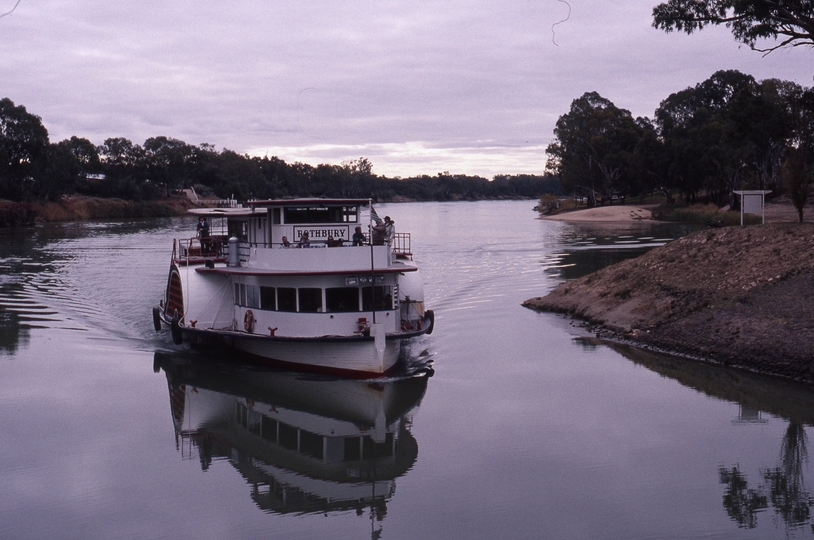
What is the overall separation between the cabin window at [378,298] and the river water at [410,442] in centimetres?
205

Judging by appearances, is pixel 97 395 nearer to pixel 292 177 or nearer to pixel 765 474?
pixel 765 474

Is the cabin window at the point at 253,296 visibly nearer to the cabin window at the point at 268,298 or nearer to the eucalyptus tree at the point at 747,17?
the cabin window at the point at 268,298

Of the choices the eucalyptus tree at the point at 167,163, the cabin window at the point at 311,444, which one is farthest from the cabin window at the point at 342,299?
the eucalyptus tree at the point at 167,163

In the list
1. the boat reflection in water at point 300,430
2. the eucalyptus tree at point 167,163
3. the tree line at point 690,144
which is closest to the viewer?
the boat reflection in water at point 300,430

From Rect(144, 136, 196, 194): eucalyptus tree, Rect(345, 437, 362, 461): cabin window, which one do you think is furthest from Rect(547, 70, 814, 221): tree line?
Rect(144, 136, 196, 194): eucalyptus tree

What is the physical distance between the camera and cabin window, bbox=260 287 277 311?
72.7 ft

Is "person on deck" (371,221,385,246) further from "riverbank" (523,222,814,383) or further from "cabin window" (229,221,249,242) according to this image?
"riverbank" (523,222,814,383)

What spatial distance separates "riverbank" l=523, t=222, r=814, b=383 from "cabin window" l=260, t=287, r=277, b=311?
37.3ft

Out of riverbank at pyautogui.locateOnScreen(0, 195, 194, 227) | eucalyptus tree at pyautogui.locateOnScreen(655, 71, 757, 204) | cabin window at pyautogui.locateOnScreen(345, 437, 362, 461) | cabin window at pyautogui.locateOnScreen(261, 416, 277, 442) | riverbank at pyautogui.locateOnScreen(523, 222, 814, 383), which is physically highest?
eucalyptus tree at pyautogui.locateOnScreen(655, 71, 757, 204)

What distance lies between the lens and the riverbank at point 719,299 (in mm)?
22125

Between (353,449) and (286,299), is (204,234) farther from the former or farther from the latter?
(353,449)

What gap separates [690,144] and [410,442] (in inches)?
2978

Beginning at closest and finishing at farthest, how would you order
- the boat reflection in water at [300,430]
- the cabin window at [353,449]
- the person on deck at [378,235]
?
the boat reflection in water at [300,430] → the cabin window at [353,449] → the person on deck at [378,235]

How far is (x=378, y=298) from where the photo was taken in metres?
22.0
